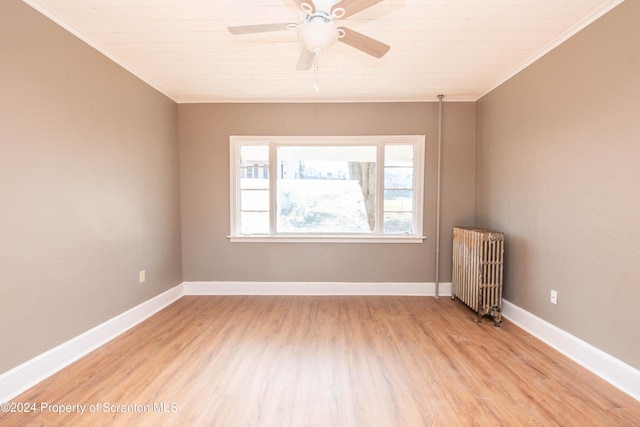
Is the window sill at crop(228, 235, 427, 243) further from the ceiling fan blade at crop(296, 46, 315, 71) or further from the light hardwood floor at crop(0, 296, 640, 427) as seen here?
the ceiling fan blade at crop(296, 46, 315, 71)

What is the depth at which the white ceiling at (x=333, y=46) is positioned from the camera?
193 centimetres

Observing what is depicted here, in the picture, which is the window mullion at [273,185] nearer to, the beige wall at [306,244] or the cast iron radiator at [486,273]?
the beige wall at [306,244]

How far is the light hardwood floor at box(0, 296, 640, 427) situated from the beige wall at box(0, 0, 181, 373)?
412mm

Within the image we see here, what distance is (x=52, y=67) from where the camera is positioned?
6.56ft

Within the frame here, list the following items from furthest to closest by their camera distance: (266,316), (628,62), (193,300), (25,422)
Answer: (193,300)
(266,316)
(628,62)
(25,422)

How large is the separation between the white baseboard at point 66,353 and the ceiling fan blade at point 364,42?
2968 mm

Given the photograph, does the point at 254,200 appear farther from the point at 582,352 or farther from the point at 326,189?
the point at 582,352

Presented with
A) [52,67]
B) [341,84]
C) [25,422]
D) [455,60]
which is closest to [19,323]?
[25,422]

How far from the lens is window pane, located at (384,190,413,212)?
3768mm

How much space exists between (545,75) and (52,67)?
3929mm

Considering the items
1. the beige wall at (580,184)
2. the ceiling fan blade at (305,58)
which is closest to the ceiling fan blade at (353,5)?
the ceiling fan blade at (305,58)

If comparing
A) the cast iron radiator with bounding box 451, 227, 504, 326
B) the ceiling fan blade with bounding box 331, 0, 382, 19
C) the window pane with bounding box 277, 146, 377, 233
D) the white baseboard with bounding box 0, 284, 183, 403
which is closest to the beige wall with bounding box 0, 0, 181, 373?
the white baseboard with bounding box 0, 284, 183, 403

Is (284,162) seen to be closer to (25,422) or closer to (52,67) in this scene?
(52,67)

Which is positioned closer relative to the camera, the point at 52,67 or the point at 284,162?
the point at 52,67
